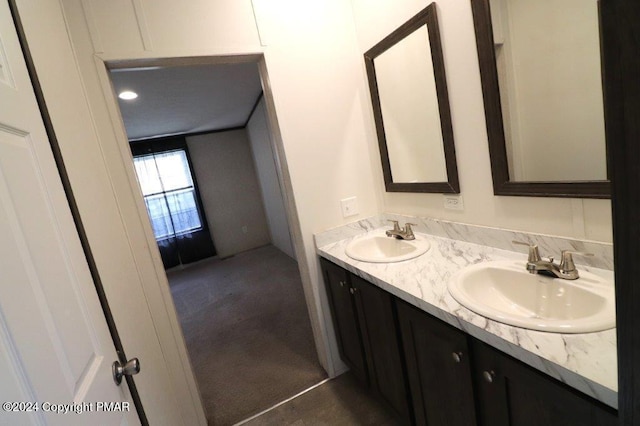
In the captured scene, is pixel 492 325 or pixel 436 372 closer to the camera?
pixel 492 325

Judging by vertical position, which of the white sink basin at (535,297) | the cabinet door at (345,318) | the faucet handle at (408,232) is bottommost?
the cabinet door at (345,318)

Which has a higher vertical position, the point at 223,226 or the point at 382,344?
the point at 223,226

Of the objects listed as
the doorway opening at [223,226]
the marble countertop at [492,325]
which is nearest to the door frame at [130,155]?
the doorway opening at [223,226]

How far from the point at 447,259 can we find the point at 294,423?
1.26m

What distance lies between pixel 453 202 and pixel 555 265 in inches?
21.9

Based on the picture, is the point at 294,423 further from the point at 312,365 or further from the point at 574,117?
the point at 574,117

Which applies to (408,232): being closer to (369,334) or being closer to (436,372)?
(369,334)

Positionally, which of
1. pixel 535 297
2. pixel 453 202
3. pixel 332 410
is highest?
pixel 453 202

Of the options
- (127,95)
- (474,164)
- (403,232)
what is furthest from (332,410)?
(127,95)

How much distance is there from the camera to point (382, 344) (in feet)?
4.59

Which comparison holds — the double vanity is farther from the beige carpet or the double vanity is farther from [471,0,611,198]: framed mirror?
the beige carpet

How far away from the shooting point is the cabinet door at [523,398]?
632 mm

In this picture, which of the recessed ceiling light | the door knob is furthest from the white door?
the recessed ceiling light

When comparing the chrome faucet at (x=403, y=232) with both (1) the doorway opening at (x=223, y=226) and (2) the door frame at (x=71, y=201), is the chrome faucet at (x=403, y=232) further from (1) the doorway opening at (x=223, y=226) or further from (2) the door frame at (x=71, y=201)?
(2) the door frame at (x=71, y=201)
